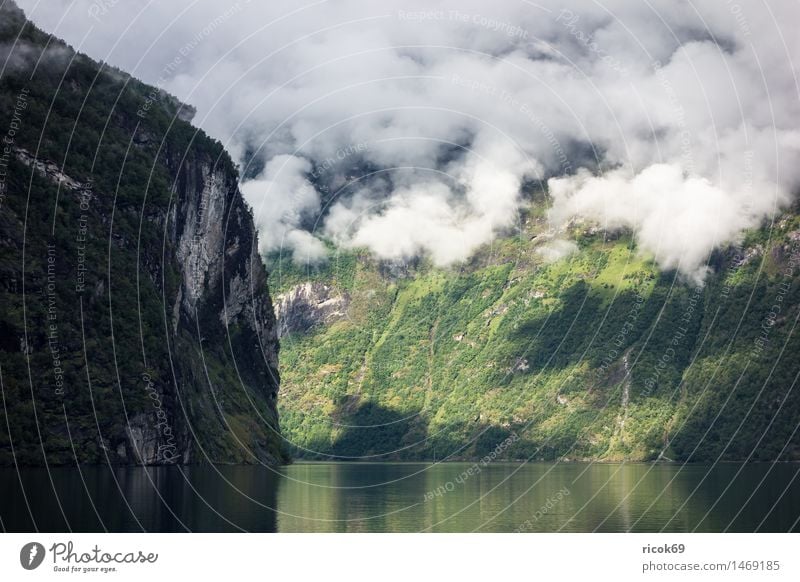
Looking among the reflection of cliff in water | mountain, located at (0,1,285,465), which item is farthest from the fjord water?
mountain, located at (0,1,285,465)

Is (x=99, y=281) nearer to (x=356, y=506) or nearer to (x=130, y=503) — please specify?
(x=356, y=506)

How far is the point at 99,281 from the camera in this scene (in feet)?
479

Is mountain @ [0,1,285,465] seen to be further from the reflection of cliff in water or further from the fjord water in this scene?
the reflection of cliff in water

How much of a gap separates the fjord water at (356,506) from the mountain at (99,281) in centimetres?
1626

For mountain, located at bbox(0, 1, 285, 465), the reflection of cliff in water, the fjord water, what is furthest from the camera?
mountain, located at bbox(0, 1, 285, 465)

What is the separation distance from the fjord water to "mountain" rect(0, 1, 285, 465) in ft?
53.3

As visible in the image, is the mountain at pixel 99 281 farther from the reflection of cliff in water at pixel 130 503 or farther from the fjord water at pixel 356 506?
the reflection of cliff in water at pixel 130 503

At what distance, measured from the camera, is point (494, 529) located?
6581 cm

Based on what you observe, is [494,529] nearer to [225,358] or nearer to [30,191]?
[30,191]

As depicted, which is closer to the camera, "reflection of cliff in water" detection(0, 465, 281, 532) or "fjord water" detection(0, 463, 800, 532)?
"reflection of cliff in water" detection(0, 465, 281, 532)

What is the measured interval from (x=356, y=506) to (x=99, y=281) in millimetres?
76129

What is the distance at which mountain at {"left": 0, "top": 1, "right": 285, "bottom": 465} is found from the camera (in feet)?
410

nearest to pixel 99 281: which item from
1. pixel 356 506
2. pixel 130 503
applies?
pixel 356 506

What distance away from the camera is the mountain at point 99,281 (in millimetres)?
125000
